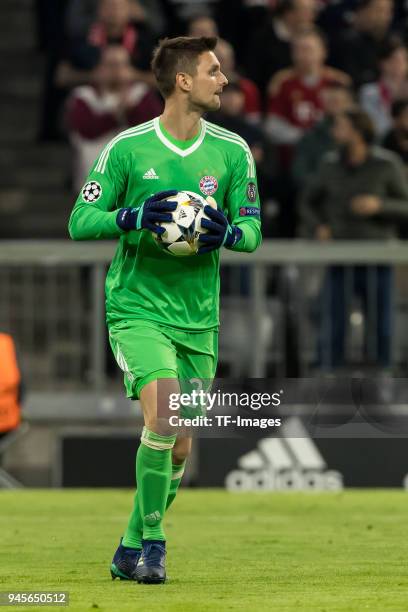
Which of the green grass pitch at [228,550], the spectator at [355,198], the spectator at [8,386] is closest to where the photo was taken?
the green grass pitch at [228,550]

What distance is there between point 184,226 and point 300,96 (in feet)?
28.6

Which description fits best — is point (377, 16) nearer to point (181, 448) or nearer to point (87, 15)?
point (87, 15)

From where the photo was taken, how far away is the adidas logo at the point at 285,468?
13070 mm

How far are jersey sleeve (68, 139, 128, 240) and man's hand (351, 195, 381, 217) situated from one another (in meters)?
6.34

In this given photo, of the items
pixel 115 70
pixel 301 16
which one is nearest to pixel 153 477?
pixel 115 70

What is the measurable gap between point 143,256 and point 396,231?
6661 millimetres

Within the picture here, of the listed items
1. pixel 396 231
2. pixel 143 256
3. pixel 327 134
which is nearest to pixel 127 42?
pixel 327 134

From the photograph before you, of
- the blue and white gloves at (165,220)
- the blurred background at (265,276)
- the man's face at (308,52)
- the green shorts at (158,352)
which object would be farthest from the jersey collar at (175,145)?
the man's face at (308,52)

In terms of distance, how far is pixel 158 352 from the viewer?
7398 mm

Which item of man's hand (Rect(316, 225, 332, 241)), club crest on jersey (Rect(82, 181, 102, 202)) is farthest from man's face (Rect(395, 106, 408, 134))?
club crest on jersey (Rect(82, 181, 102, 202))

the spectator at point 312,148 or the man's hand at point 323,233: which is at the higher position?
the spectator at point 312,148

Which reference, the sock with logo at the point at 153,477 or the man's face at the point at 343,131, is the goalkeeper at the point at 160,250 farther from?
the man's face at the point at 343,131

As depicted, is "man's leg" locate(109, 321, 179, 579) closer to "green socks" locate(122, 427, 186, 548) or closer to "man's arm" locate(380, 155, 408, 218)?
"green socks" locate(122, 427, 186, 548)

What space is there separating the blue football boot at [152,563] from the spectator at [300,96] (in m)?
8.64
